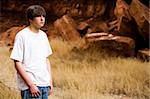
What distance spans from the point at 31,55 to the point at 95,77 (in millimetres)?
4489

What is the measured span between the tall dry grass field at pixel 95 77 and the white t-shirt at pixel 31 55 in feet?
6.25

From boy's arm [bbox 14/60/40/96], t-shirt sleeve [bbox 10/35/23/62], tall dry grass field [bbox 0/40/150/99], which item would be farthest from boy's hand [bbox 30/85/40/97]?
tall dry grass field [bbox 0/40/150/99]

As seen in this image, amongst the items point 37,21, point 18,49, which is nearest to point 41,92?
point 18,49

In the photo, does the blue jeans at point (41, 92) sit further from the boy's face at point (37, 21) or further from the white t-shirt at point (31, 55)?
the boy's face at point (37, 21)

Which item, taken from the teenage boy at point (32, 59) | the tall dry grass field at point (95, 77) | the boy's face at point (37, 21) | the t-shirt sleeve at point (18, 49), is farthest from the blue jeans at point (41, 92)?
the tall dry grass field at point (95, 77)

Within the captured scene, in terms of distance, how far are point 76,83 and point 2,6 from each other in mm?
9664

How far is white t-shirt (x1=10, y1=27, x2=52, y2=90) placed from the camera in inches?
139

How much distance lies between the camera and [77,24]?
13992 mm

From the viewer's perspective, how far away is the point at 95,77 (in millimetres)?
7977

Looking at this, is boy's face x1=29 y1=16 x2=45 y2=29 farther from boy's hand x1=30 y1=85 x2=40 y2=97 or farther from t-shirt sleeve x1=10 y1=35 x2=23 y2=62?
boy's hand x1=30 y1=85 x2=40 y2=97

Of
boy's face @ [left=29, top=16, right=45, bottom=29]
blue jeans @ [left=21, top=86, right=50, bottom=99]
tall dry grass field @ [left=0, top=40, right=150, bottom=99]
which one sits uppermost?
boy's face @ [left=29, top=16, right=45, bottom=29]

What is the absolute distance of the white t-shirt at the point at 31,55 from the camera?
3.53 metres

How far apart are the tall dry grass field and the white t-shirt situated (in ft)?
6.25

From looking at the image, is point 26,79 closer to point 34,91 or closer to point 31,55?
point 34,91
